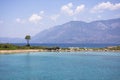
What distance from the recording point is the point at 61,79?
148 ft

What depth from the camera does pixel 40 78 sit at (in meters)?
46.0

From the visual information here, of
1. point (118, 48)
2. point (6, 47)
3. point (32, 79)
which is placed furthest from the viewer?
point (118, 48)

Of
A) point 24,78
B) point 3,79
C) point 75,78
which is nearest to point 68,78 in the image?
point 75,78

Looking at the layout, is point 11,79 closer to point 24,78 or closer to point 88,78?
point 24,78

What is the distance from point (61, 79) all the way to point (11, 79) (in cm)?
865

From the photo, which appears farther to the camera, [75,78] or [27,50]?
[27,50]

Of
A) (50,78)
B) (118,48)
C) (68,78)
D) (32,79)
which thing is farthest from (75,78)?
(118,48)

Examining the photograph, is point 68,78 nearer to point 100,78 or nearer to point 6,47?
point 100,78

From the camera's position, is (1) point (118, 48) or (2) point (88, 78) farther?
(1) point (118, 48)

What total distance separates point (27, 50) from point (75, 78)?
90613 mm

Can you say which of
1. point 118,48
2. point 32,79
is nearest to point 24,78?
point 32,79

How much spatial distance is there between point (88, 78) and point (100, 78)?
2157 millimetres

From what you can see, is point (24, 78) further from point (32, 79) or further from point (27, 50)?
point (27, 50)

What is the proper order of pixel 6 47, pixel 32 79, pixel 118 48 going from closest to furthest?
pixel 32 79
pixel 6 47
pixel 118 48
